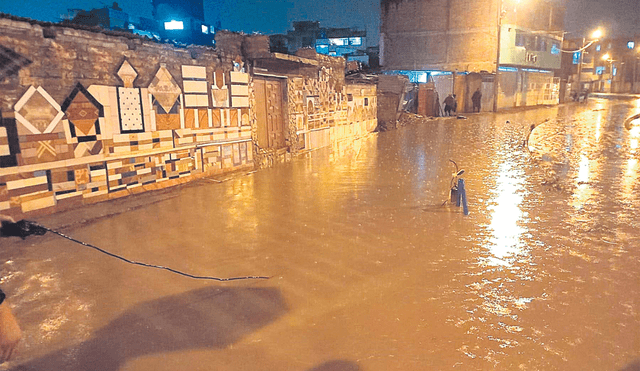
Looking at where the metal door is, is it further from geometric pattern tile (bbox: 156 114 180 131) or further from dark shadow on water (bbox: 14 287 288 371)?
dark shadow on water (bbox: 14 287 288 371)

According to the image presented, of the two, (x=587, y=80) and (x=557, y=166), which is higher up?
(x=587, y=80)

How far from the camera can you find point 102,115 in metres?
7.13

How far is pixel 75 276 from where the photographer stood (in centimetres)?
440

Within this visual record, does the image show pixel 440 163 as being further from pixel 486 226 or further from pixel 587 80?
pixel 587 80

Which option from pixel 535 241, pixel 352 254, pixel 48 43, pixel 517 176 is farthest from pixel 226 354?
pixel 517 176

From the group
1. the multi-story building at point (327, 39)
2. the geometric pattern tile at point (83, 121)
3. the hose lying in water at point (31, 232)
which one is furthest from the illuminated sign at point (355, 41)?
the hose lying in water at point (31, 232)

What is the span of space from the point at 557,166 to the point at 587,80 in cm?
6235

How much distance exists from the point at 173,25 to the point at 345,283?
47824 millimetres

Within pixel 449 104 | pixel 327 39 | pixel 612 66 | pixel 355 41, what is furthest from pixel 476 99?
pixel 612 66

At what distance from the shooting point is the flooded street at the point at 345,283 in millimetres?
3055

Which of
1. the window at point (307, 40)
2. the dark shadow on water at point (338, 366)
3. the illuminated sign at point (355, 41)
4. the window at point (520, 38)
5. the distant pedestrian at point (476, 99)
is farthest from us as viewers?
the illuminated sign at point (355, 41)

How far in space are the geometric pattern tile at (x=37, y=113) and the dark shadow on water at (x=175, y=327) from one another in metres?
3.94

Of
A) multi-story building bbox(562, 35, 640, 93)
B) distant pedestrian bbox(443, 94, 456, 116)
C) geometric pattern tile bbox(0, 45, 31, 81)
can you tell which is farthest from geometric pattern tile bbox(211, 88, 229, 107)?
multi-story building bbox(562, 35, 640, 93)

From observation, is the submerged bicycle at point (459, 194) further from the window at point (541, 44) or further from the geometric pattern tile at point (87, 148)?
the window at point (541, 44)
